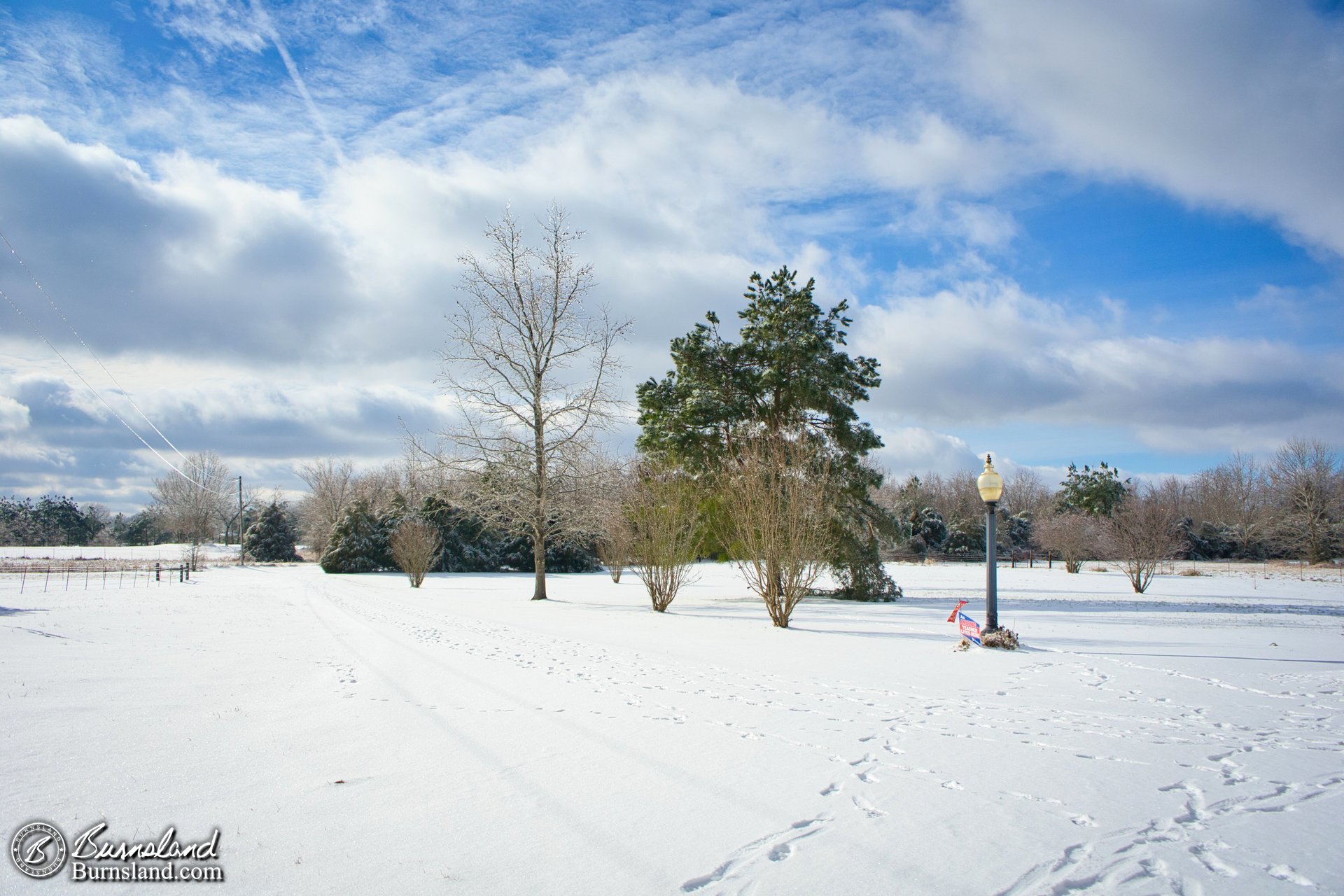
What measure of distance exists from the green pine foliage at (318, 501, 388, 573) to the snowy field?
27635 mm

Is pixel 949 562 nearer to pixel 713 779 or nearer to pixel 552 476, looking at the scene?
pixel 552 476

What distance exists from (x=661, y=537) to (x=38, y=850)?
1512cm

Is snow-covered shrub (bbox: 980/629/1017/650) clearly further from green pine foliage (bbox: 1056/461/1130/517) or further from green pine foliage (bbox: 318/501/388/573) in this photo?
green pine foliage (bbox: 1056/461/1130/517)

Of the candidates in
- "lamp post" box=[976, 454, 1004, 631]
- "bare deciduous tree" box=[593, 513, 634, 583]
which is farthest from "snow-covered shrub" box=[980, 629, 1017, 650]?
"bare deciduous tree" box=[593, 513, 634, 583]

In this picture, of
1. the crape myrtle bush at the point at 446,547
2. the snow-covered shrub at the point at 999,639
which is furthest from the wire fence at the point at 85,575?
the snow-covered shrub at the point at 999,639

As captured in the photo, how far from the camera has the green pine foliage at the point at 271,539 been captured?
51812mm

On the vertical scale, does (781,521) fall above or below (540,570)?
above

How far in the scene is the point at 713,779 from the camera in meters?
4.75

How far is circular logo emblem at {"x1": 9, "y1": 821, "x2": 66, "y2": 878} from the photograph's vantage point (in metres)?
3.37

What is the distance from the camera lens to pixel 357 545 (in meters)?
38.7

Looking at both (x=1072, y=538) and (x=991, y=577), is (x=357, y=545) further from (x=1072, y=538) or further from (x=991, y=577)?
(x=1072, y=538)

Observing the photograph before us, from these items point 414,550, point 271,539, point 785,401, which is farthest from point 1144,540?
point 271,539

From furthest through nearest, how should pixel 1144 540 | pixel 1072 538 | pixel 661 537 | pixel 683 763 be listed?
pixel 1072 538 → pixel 1144 540 → pixel 661 537 → pixel 683 763

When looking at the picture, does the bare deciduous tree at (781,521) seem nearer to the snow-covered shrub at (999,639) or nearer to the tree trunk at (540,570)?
the snow-covered shrub at (999,639)
